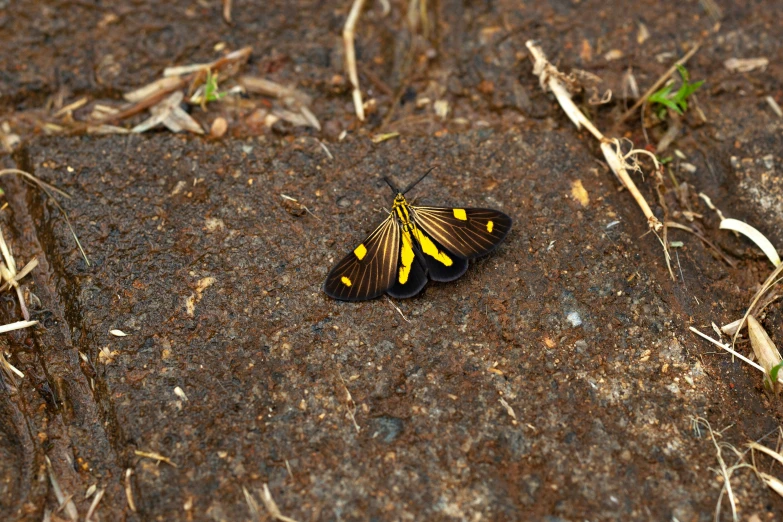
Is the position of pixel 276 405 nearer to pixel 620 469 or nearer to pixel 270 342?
pixel 270 342

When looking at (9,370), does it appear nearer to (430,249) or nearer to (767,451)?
(430,249)

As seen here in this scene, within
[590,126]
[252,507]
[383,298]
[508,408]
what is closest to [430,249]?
[383,298]

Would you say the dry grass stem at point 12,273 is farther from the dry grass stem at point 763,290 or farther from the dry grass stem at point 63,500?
the dry grass stem at point 763,290

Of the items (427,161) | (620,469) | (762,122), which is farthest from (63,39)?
(762,122)

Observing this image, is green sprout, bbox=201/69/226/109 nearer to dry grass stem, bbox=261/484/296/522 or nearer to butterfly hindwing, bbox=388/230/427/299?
butterfly hindwing, bbox=388/230/427/299

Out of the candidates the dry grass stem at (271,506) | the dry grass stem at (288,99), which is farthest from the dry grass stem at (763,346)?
the dry grass stem at (288,99)

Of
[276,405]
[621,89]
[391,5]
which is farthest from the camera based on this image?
[391,5]
